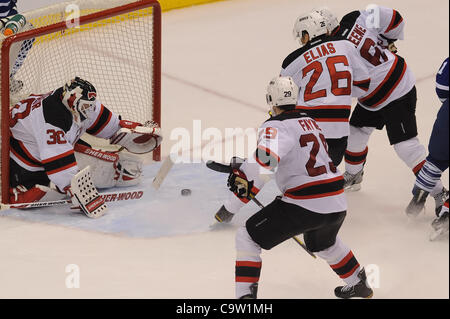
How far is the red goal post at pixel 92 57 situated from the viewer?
161 inches

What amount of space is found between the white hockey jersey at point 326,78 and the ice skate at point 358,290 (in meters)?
0.79

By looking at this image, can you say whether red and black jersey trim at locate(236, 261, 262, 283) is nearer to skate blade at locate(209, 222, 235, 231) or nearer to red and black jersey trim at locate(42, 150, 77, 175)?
skate blade at locate(209, 222, 235, 231)

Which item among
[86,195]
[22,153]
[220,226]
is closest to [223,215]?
[220,226]

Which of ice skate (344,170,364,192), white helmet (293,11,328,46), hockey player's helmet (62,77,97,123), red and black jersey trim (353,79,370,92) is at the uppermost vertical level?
white helmet (293,11,328,46)

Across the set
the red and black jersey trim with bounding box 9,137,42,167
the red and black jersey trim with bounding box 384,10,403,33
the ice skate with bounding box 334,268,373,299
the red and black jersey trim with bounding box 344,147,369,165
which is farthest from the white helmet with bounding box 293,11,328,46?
the red and black jersey trim with bounding box 9,137,42,167

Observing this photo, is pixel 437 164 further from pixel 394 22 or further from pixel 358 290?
pixel 394 22

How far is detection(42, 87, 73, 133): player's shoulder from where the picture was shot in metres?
3.92

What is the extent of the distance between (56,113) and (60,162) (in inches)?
7.8

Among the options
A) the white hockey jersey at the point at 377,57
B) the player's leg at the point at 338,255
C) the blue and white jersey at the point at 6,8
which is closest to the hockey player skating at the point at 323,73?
the white hockey jersey at the point at 377,57

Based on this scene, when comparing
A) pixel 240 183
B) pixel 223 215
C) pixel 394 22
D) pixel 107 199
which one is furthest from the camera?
pixel 107 199

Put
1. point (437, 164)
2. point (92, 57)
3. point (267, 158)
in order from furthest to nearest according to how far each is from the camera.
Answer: point (92, 57), point (437, 164), point (267, 158)

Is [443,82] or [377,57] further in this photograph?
[377,57]

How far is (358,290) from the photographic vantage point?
3.18 metres

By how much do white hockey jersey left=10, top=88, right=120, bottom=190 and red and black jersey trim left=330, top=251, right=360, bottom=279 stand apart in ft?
4.27
